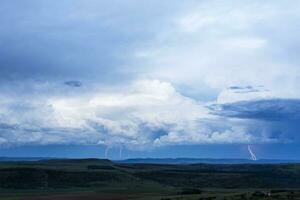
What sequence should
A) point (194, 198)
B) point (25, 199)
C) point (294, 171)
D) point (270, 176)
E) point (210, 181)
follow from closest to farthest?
point (194, 198) < point (25, 199) < point (210, 181) < point (270, 176) < point (294, 171)

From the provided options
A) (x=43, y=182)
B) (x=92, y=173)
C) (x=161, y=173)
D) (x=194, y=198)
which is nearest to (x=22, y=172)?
(x=43, y=182)

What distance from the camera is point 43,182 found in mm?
151375

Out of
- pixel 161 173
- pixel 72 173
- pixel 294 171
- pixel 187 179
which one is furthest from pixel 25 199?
pixel 294 171

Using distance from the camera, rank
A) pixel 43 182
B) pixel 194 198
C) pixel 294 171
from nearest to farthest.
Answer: pixel 194 198, pixel 43 182, pixel 294 171

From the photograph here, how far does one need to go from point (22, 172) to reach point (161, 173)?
172 ft

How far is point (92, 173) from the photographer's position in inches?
6703

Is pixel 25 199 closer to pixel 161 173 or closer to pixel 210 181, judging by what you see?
pixel 210 181

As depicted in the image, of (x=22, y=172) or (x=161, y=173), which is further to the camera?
(x=161, y=173)

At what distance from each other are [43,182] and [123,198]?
5958cm

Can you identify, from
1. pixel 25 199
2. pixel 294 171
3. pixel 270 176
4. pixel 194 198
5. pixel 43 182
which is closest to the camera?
pixel 194 198

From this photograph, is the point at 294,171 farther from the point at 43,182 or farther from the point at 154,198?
the point at 154,198

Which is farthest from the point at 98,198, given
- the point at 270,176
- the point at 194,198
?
the point at 270,176

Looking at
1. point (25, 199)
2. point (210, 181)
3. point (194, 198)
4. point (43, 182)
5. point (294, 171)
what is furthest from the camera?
point (294, 171)

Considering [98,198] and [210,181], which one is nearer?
[98,198]
